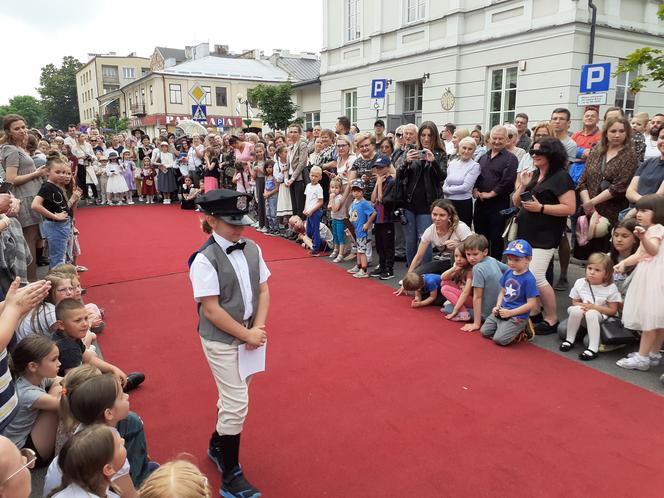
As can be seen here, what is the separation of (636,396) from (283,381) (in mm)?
2887

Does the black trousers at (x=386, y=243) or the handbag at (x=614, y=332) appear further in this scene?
the black trousers at (x=386, y=243)

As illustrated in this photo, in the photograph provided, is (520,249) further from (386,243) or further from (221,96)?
(221,96)

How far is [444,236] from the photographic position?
20.4 feet

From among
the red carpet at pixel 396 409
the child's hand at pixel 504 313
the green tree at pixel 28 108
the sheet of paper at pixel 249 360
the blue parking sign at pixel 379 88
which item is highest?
the green tree at pixel 28 108

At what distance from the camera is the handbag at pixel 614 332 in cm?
469

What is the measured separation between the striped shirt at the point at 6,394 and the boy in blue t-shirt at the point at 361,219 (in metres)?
5.33

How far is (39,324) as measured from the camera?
3.50m

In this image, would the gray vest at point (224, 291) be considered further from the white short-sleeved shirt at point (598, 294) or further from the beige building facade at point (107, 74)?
the beige building facade at point (107, 74)

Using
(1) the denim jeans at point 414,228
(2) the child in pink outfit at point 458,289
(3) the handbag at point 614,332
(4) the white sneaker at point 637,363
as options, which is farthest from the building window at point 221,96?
(4) the white sneaker at point 637,363

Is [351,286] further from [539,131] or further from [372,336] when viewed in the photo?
[539,131]

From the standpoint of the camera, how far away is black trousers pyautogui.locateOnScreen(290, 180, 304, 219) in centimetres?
1006

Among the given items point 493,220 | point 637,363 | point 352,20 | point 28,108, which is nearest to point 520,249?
point 637,363

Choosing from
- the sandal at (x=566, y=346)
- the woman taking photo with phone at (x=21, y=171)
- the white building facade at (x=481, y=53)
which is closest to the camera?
the sandal at (x=566, y=346)

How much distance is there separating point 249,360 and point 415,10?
17.6 m
